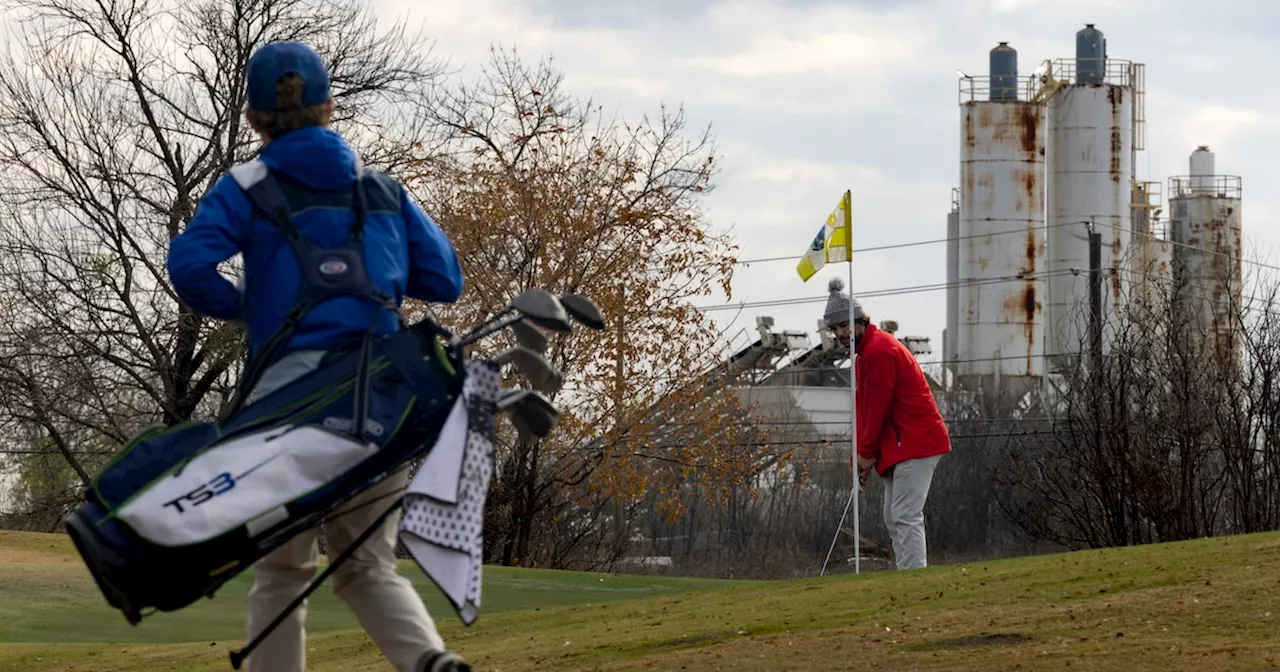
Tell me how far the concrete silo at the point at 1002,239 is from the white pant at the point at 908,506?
153 ft

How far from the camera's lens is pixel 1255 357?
22.2m

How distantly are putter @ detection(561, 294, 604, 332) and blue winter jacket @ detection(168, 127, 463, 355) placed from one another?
17.9 inches

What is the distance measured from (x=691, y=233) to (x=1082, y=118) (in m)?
32.5

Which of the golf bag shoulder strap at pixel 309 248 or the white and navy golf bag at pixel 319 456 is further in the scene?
the golf bag shoulder strap at pixel 309 248

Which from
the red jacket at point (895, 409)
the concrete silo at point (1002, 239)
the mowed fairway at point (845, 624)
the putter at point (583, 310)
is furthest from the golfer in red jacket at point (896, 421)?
the concrete silo at point (1002, 239)

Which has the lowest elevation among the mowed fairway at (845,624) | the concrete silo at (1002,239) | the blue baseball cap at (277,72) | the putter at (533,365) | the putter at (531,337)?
the mowed fairway at (845,624)

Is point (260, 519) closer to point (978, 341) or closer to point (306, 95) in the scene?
point (306, 95)

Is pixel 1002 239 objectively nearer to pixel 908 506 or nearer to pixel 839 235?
pixel 839 235

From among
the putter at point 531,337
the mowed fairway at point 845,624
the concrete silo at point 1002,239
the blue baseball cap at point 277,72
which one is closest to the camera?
the putter at point 531,337

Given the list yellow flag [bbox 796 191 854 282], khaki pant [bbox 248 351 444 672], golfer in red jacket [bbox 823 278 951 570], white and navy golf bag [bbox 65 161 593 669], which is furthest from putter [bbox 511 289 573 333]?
yellow flag [bbox 796 191 854 282]

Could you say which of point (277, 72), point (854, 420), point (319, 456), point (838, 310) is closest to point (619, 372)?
point (854, 420)

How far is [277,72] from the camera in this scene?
16.2 feet

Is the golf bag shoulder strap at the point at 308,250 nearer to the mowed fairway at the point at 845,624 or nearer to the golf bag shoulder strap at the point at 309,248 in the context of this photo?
the golf bag shoulder strap at the point at 309,248

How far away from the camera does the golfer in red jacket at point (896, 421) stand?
1225 cm
